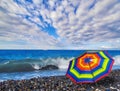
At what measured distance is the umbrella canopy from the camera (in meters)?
11.5

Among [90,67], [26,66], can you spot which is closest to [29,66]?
[26,66]

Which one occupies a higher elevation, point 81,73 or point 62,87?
point 81,73

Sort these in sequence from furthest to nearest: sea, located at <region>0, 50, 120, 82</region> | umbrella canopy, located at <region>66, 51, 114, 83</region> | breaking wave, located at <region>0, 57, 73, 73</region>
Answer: breaking wave, located at <region>0, 57, 73, 73</region> < sea, located at <region>0, 50, 120, 82</region> < umbrella canopy, located at <region>66, 51, 114, 83</region>

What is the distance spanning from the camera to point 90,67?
1166 centimetres

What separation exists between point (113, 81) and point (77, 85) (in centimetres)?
294

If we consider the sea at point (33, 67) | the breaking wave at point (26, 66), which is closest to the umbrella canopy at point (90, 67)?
the sea at point (33, 67)

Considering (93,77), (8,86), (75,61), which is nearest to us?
(93,77)

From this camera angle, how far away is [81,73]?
11672mm

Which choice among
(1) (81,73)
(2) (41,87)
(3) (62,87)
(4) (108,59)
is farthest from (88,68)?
(2) (41,87)

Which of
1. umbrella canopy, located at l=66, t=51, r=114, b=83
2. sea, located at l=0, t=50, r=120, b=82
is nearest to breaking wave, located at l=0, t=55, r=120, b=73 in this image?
sea, located at l=0, t=50, r=120, b=82

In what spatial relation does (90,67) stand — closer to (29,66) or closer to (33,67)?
(29,66)

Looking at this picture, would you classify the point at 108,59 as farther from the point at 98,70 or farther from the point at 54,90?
the point at 54,90

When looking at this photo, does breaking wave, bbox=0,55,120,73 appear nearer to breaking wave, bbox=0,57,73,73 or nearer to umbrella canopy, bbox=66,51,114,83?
breaking wave, bbox=0,57,73,73

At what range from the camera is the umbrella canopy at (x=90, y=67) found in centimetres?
1145
